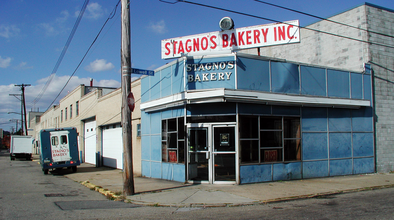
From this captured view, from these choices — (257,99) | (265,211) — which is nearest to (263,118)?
(257,99)

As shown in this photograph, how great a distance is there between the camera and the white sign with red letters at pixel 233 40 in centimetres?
1377

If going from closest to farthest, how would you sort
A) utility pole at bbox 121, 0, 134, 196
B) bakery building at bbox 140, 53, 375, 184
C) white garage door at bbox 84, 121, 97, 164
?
1. utility pole at bbox 121, 0, 134, 196
2. bakery building at bbox 140, 53, 375, 184
3. white garage door at bbox 84, 121, 97, 164

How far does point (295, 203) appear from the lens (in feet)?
29.6

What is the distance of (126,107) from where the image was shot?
10.3 m

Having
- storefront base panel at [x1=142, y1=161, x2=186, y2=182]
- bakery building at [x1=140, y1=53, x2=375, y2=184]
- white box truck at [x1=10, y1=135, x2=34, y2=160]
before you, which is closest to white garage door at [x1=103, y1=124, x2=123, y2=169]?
storefront base panel at [x1=142, y1=161, x2=186, y2=182]

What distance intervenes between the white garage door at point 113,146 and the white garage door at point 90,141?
3231 mm

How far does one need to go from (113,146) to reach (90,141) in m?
7.13

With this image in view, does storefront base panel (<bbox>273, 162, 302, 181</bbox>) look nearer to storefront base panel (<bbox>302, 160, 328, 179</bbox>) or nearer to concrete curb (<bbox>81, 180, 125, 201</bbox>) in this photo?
storefront base panel (<bbox>302, 160, 328, 179</bbox>)

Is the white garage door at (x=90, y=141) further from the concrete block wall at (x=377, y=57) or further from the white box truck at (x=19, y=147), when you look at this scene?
the concrete block wall at (x=377, y=57)

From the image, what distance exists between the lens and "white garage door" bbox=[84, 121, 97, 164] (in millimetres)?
26875

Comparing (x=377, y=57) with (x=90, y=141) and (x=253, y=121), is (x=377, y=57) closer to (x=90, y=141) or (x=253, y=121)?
(x=253, y=121)

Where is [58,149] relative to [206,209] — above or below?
above

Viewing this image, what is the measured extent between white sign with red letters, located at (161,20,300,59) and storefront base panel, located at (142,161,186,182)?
4.91 metres

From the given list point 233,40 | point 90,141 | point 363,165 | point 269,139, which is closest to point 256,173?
point 269,139
